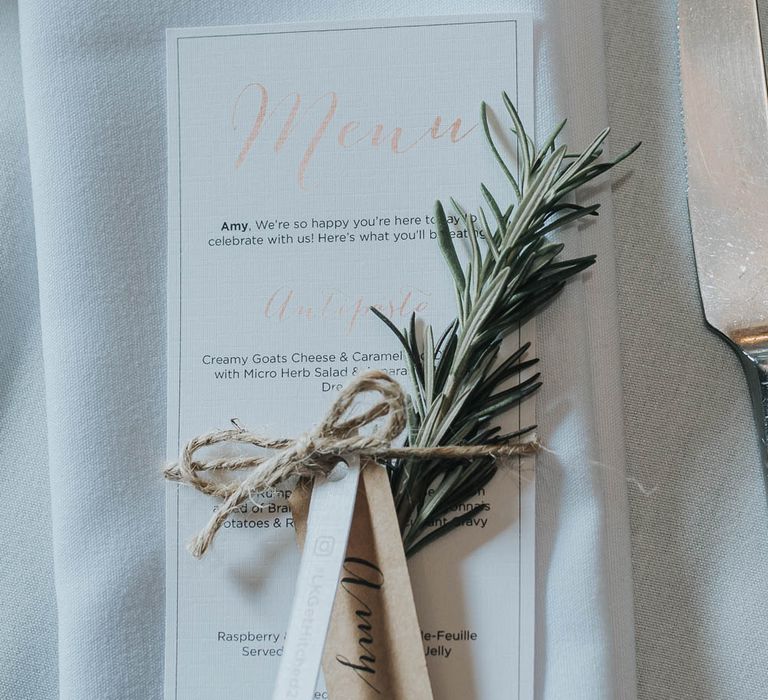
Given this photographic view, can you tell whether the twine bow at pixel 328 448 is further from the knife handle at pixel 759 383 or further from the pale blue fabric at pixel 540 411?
the knife handle at pixel 759 383

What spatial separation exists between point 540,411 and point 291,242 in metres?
0.18

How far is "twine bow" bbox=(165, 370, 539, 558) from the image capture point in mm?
420

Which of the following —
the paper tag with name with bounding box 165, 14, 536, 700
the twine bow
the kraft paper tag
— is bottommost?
the kraft paper tag

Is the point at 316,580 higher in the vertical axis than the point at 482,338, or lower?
lower

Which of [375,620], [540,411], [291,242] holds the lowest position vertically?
[375,620]

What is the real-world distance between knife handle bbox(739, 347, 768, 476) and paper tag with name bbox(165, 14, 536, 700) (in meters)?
0.15

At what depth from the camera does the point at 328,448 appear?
16.6 inches

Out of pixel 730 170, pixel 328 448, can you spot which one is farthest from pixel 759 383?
pixel 328 448

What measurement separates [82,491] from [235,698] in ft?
0.49

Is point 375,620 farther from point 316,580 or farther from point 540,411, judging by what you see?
point 540,411

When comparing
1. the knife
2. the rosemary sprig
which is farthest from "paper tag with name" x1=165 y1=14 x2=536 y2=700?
the knife

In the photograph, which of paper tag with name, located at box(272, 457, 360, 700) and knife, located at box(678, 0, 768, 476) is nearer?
paper tag with name, located at box(272, 457, 360, 700)

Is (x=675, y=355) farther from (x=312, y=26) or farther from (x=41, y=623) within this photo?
(x=41, y=623)

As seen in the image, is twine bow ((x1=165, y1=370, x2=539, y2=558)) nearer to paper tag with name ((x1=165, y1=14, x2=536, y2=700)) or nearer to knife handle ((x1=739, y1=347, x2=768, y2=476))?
paper tag with name ((x1=165, y1=14, x2=536, y2=700))
